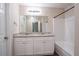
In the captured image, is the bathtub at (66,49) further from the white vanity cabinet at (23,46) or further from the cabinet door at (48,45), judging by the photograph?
the white vanity cabinet at (23,46)

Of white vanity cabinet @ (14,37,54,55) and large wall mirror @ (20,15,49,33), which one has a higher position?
large wall mirror @ (20,15,49,33)

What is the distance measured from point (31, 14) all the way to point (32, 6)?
31 centimetres

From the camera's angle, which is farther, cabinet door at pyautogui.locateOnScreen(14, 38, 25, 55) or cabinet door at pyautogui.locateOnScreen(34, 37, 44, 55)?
cabinet door at pyautogui.locateOnScreen(34, 37, 44, 55)

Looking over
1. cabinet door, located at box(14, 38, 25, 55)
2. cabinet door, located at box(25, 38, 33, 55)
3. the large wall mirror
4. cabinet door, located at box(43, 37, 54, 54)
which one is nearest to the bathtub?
cabinet door, located at box(43, 37, 54, 54)

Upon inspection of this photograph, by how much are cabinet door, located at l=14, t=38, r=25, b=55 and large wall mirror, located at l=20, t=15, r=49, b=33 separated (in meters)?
0.65

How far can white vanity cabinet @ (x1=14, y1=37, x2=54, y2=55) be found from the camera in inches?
131

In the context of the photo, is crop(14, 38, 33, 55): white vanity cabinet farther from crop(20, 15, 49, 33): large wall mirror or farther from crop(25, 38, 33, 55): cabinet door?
crop(20, 15, 49, 33): large wall mirror

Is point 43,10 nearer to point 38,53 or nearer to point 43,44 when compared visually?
point 43,44

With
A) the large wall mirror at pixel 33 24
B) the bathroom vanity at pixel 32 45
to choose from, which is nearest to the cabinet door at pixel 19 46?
the bathroom vanity at pixel 32 45

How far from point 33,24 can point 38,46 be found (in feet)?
3.06

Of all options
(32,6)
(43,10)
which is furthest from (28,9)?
(43,10)

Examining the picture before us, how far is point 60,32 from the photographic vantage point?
4090 millimetres

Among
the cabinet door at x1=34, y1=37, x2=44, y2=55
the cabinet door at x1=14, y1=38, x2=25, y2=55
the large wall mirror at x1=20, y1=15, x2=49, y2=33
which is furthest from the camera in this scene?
the large wall mirror at x1=20, y1=15, x2=49, y2=33

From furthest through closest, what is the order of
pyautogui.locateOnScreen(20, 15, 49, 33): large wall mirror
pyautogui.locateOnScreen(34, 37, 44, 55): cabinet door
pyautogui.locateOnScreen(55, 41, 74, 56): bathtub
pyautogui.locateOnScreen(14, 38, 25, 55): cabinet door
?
pyautogui.locateOnScreen(20, 15, 49, 33): large wall mirror, pyautogui.locateOnScreen(34, 37, 44, 55): cabinet door, pyautogui.locateOnScreen(14, 38, 25, 55): cabinet door, pyautogui.locateOnScreen(55, 41, 74, 56): bathtub
